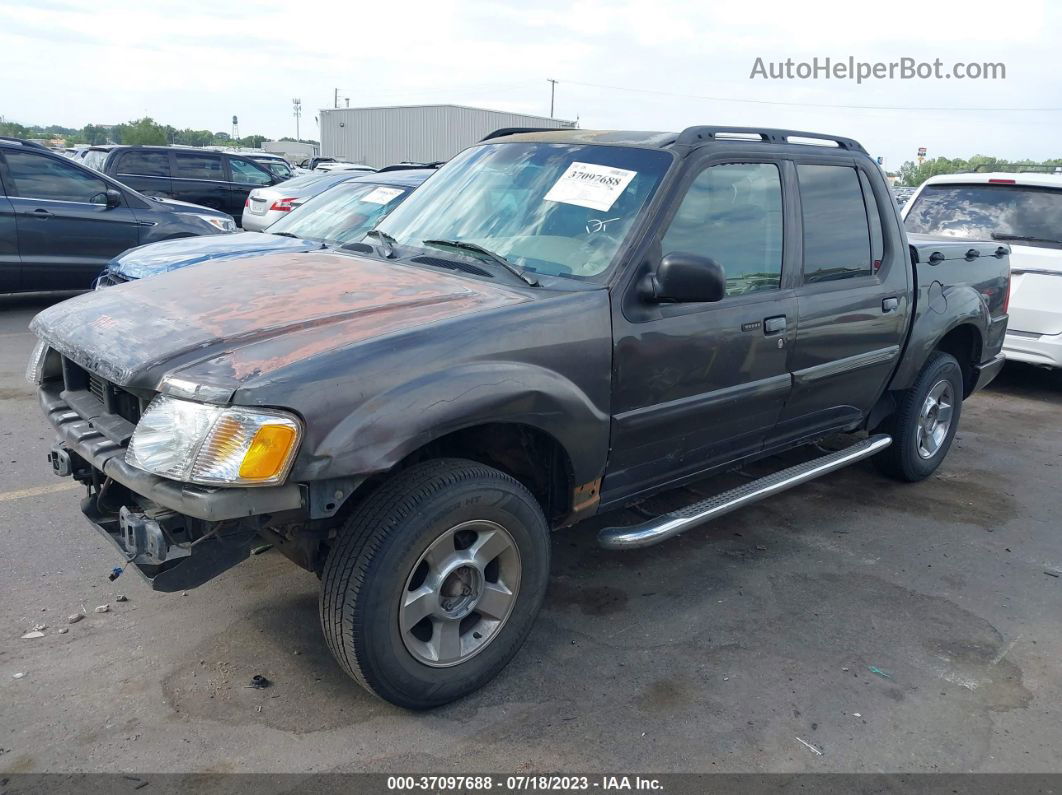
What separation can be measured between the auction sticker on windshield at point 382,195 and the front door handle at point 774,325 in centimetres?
445

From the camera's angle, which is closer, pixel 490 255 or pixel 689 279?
pixel 689 279

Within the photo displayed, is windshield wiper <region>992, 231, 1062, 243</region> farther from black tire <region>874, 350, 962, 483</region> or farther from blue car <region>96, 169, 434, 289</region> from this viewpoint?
blue car <region>96, 169, 434, 289</region>

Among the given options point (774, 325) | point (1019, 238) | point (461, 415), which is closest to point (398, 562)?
point (461, 415)

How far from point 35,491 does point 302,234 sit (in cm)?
348

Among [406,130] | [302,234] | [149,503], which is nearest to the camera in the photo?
[149,503]

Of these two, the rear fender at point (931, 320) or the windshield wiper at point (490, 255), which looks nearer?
the windshield wiper at point (490, 255)

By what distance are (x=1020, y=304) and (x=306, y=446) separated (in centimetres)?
701

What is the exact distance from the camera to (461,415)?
2.72 m

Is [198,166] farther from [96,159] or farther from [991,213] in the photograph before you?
[991,213]

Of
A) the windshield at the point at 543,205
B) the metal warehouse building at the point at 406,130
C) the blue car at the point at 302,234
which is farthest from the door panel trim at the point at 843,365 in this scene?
the metal warehouse building at the point at 406,130

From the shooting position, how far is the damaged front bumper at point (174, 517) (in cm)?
242

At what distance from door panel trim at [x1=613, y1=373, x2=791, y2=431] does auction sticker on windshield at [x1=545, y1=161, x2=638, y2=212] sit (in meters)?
0.82

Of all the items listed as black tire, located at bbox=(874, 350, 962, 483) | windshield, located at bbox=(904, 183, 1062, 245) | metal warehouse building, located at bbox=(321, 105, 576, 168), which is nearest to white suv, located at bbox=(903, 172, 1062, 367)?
windshield, located at bbox=(904, 183, 1062, 245)

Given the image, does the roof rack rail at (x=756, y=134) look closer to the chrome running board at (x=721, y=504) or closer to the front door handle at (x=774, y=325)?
the front door handle at (x=774, y=325)
